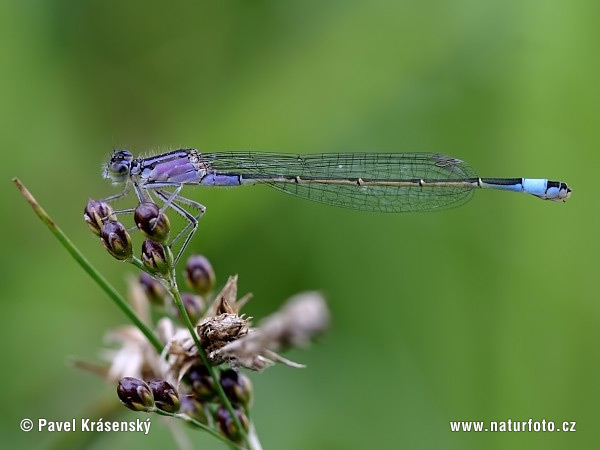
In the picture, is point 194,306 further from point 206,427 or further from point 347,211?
point 347,211

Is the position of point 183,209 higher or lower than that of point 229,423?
higher

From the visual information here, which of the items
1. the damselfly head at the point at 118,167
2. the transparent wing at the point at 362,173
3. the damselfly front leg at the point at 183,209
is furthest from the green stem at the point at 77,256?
the transparent wing at the point at 362,173

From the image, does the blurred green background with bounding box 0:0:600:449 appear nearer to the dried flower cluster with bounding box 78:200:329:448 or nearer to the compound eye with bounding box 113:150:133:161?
the compound eye with bounding box 113:150:133:161

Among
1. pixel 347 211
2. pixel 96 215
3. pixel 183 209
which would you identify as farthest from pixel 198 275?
pixel 347 211

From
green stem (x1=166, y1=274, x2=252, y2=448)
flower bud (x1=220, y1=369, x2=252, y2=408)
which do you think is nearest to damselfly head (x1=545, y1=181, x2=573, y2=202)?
flower bud (x1=220, y1=369, x2=252, y2=408)

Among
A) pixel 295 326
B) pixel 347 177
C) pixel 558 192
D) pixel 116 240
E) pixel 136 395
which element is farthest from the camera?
pixel 347 177
